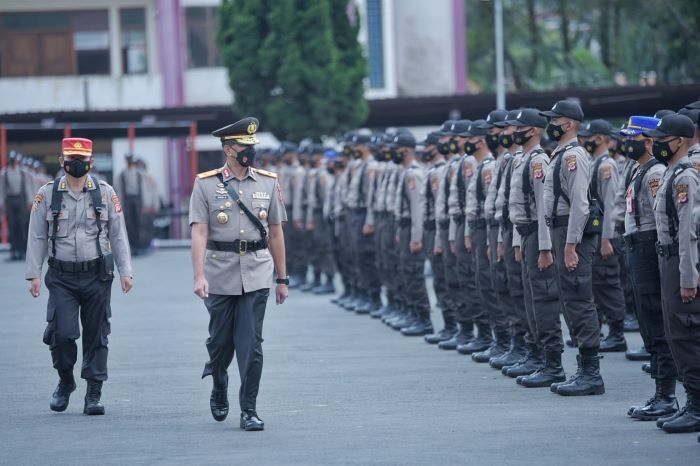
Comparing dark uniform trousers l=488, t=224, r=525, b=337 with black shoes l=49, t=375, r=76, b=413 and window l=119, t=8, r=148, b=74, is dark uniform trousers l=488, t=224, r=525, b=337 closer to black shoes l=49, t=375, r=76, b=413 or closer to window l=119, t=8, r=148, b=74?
black shoes l=49, t=375, r=76, b=413

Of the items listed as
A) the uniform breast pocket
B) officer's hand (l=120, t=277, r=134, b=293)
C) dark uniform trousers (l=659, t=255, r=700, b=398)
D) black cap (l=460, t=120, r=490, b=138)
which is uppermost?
black cap (l=460, t=120, r=490, b=138)

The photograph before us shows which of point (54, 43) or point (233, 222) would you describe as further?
point (54, 43)

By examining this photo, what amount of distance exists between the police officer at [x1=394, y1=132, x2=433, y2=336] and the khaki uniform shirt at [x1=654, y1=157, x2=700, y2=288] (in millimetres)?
7293

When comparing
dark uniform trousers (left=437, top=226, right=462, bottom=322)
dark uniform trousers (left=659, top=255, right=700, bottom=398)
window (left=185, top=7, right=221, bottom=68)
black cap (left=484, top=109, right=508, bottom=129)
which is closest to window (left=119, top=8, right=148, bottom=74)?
window (left=185, top=7, right=221, bottom=68)

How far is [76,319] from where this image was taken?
1198 cm

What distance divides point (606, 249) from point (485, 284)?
1.33 m

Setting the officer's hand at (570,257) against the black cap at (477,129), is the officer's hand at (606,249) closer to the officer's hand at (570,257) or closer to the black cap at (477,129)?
the black cap at (477,129)

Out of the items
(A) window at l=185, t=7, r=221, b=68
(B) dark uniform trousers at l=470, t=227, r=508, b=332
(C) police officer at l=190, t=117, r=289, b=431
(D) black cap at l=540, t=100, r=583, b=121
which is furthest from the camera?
(A) window at l=185, t=7, r=221, b=68

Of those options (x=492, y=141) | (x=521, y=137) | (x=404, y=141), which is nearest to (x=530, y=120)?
(x=521, y=137)

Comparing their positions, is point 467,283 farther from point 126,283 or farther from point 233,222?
point 233,222

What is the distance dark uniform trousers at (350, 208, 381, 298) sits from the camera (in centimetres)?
2084

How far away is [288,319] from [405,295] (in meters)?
2.22

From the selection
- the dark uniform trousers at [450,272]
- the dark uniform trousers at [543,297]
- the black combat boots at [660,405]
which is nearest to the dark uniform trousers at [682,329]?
the black combat boots at [660,405]

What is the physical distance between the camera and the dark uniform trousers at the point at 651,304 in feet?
36.1
